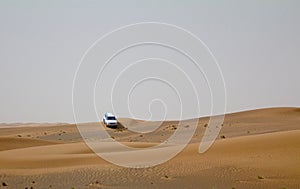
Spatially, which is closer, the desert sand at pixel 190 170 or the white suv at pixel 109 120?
the desert sand at pixel 190 170

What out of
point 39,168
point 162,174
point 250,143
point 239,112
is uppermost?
point 239,112

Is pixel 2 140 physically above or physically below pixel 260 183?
above

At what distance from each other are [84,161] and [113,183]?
6190mm

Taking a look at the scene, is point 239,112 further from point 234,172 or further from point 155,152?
point 234,172

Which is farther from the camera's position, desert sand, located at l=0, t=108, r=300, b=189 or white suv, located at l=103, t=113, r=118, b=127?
white suv, located at l=103, t=113, r=118, b=127

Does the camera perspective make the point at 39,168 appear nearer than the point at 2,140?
Yes

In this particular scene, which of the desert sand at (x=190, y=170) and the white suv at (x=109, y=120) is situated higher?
the white suv at (x=109, y=120)

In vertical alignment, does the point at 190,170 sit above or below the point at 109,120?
below

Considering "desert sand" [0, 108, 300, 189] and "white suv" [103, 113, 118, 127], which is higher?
"white suv" [103, 113, 118, 127]

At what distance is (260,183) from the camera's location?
16.7 meters

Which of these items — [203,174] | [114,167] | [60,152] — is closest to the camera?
[203,174]

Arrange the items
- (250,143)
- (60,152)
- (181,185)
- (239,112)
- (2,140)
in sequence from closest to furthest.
→ (181,185) < (250,143) < (60,152) < (2,140) < (239,112)

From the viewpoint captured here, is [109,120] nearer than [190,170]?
No

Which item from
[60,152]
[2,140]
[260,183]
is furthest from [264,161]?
[2,140]
